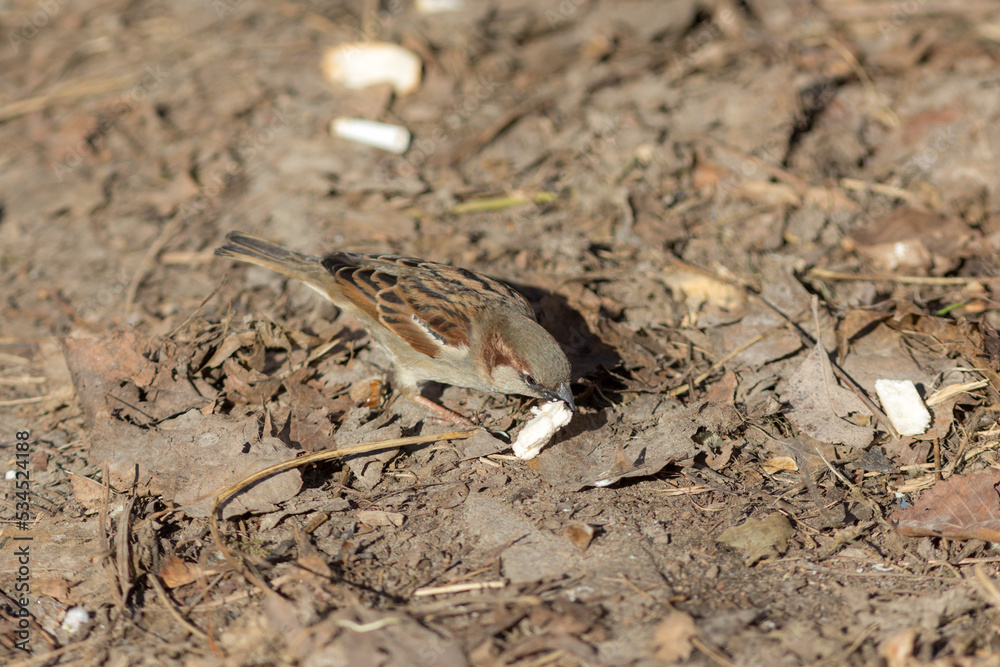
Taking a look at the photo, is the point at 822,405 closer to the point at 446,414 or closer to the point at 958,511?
the point at 958,511

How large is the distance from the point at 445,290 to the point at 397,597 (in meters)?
1.97

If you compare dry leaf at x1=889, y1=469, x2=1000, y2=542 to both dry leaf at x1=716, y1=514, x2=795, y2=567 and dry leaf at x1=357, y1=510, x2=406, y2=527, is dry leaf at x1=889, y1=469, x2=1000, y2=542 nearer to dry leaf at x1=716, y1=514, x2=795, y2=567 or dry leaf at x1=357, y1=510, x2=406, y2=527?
dry leaf at x1=716, y1=514, x2=795, y2=567

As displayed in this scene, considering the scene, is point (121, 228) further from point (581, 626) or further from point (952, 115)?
point (952, 115)

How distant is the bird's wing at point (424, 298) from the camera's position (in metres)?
4.67

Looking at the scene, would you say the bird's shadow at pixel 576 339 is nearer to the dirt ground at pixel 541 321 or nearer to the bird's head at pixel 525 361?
the dirt ground at pixel 541 321

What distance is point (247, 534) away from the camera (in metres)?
3.91

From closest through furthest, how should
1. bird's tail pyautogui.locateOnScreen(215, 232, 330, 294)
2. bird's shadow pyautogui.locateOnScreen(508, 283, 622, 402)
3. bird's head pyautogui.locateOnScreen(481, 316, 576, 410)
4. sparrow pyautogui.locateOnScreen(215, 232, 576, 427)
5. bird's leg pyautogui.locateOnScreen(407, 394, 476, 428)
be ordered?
bird's head pyautogui.locateOnScreen(481, 316, 576, 410) → sparrow pyautogui.locateOnScreen(215, 232, 576, 427) → bird's leg pyautogui.locateOnScreen(407, 394, 476, 428) → bird's shadow pyautogui.locateOnScreen(508, 283, 622, 402) → bird's tail pyautogui.locateOnScreen(215, 232, 330, 294)

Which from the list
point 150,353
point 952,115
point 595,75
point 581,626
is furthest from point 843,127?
point 150,353

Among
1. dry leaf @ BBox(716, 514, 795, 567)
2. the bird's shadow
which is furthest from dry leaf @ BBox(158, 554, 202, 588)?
dry leaf @ BBox(716, 514, 795, 567)

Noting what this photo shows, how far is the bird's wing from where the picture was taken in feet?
15.3

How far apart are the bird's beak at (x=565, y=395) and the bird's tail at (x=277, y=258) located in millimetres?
1874

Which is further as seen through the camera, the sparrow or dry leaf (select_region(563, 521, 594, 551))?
the sparrow

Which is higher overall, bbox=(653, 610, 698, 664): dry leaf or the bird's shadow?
bbox=(653, 610, 698, 664): dry leaf

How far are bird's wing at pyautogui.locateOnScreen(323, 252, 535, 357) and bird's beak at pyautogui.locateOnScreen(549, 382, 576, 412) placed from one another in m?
0.62
